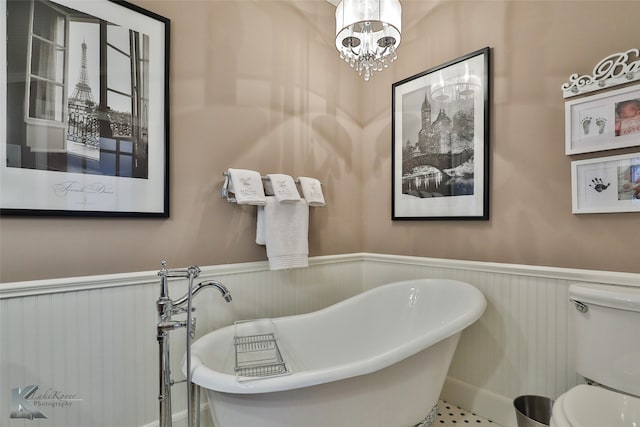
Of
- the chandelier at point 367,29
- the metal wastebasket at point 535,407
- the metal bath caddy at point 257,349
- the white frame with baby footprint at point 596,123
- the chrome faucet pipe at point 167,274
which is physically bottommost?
the metal wastebasket at point 535,407

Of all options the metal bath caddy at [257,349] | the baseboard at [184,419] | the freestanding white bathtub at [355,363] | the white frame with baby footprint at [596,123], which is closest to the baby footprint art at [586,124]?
the white frame with baby footprint at [596,123]

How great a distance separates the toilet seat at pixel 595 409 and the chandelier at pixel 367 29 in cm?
162

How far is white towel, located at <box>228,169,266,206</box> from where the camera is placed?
5.34ft

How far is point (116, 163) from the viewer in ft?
4.56

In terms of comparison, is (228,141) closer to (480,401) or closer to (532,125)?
(532,125)

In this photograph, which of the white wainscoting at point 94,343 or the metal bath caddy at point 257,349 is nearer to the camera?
the white wainscoting at point 94,343

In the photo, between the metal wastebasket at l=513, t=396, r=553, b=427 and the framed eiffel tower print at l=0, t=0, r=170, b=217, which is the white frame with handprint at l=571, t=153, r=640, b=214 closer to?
the metal wastebasket at l=513, t=396, r=553, b=427

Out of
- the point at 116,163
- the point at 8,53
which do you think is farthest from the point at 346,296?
the point at 8,53

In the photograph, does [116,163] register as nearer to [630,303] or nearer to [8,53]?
[8,53]

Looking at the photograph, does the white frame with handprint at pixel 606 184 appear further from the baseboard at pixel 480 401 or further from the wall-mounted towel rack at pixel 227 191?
the wall-mounted towel rack at pixel 227 191

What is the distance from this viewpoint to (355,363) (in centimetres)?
113

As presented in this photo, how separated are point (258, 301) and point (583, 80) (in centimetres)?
199

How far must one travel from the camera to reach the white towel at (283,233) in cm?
175

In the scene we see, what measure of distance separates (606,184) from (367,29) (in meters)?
1.30
